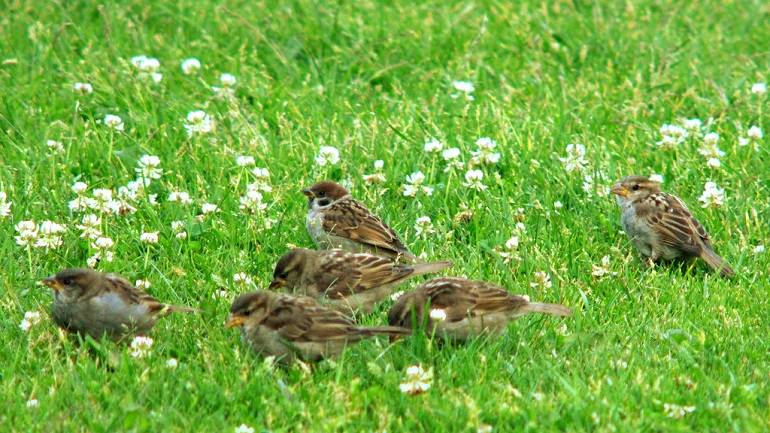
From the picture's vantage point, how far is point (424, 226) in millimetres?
7734

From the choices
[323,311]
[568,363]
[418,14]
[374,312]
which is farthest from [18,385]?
[418,14]

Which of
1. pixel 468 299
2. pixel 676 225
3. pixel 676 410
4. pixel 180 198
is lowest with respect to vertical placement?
pixel 180 198

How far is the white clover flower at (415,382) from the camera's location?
17.5 feet

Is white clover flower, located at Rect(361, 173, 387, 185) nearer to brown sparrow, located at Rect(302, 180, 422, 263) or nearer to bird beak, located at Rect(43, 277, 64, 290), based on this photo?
brown sparrow, located at Rect(302, 180, 422, 263)

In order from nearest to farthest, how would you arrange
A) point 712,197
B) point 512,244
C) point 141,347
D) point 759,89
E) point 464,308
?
point 141,347
point 464,308
point 512,244
point 712,197
point 759,89

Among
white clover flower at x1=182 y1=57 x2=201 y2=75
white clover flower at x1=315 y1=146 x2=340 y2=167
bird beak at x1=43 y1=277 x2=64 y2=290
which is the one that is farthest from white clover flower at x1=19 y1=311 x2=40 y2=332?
white clover flower at x1=182 y1=57 x2=201 y2=75

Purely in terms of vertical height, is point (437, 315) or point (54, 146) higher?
point (437, 315)

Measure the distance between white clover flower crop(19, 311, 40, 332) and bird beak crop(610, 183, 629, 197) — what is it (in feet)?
14.5

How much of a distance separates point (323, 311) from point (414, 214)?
229 centimetres

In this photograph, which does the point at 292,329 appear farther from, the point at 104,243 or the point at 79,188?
the point at 79,188

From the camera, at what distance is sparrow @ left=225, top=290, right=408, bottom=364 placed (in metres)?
5.80

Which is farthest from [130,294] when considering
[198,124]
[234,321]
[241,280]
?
[198,124]

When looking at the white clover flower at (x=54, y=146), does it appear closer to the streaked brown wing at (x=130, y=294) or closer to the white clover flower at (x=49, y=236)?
the white clover flower at (x=49, y=236)

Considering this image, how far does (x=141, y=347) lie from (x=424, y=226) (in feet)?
8.80
